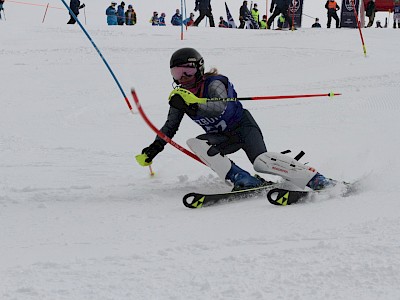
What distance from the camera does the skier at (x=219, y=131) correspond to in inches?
161

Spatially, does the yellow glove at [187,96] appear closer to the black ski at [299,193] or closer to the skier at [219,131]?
the skier at [219,131]

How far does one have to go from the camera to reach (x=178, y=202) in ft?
13.9

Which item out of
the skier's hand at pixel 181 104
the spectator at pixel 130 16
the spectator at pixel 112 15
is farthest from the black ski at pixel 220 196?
the spectator at pixel 130 16

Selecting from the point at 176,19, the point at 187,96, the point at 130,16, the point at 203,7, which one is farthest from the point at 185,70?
the point at 176,19

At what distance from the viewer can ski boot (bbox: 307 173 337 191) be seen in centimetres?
401

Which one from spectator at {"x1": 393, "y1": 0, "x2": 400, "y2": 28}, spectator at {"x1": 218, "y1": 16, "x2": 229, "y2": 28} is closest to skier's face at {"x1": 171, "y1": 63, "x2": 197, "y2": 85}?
spectator at {"x1": 393, "y1": 0, "x2": 400, "y2": 28}

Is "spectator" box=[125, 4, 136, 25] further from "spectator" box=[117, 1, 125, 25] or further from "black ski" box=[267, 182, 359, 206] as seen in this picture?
"black ski" box=[267, 182, 359, 206]

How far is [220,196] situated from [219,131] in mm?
620

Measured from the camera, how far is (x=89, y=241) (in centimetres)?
318

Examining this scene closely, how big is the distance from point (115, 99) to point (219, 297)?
308 inches

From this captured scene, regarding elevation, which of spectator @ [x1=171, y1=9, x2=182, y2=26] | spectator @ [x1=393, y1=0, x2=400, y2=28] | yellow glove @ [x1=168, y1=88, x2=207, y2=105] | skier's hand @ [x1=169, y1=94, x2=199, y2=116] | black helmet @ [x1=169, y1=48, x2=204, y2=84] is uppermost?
black helmet @ [x1=169, y1=48, x2=204, y2=84]

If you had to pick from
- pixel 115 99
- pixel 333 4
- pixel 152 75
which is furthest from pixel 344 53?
pixel 333 4

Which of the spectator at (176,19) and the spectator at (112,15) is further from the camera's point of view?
the spectator at (176,19)

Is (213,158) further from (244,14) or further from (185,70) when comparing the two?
(244,14)
